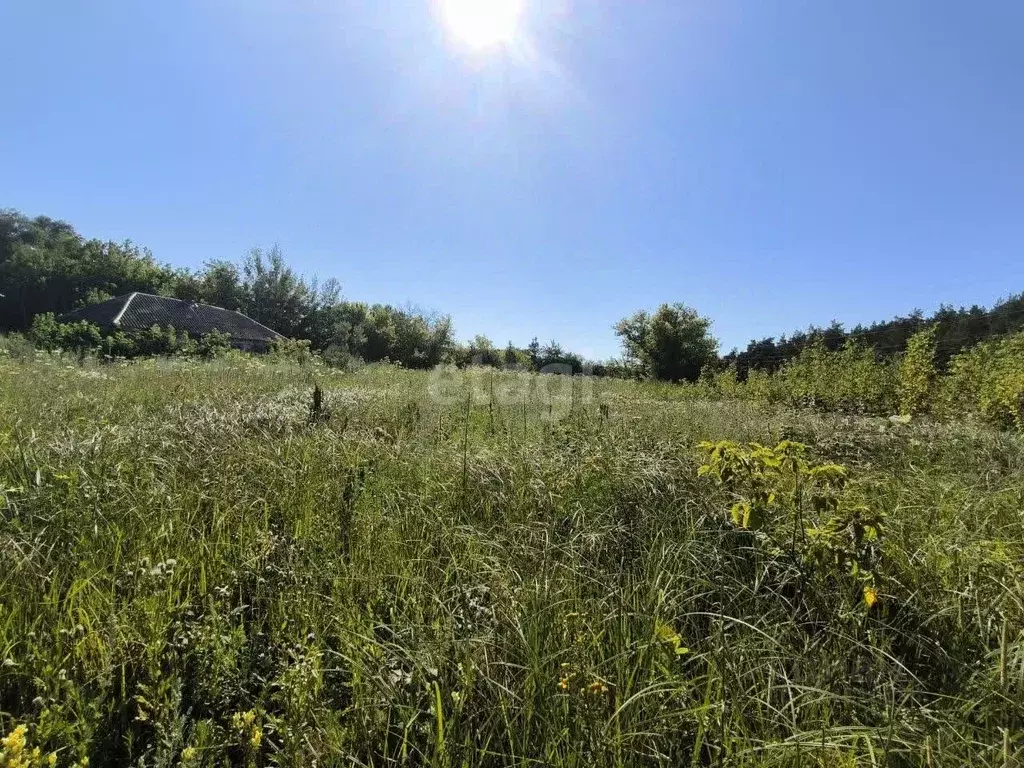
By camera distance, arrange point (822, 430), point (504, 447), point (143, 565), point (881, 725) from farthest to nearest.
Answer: point (822, 430)
point (504, 447)
point (143, 565)
point (881, 725)

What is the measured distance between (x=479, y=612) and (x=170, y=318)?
27344mm

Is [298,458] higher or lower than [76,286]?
lower

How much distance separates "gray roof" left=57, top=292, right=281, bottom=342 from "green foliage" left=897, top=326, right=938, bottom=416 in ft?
74.3

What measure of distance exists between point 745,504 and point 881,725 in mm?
656

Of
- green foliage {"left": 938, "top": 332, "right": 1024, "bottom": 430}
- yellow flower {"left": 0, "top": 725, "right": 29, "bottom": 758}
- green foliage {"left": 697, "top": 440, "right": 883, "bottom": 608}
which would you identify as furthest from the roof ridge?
green foliage {"left": 938, "top": 332, "right": 1024, "bottom": 430}

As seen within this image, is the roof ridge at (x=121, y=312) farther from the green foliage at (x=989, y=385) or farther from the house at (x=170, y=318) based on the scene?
the green foliage at (x=989, y=385)

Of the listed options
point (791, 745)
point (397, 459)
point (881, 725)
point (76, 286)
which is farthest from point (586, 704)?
point (76, 286)

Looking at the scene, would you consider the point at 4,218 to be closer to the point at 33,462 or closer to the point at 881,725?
the point at 33,462

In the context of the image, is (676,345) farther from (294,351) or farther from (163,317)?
(163,317)

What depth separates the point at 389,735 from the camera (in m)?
1.07

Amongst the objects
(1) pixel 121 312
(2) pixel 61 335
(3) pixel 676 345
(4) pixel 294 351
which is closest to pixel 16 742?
(4) pixel 294 351

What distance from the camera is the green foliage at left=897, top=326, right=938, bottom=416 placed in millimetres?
7352

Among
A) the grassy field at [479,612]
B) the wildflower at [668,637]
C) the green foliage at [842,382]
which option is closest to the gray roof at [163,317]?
the green foliage at [842,382]

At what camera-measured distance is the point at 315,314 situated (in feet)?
98.7
